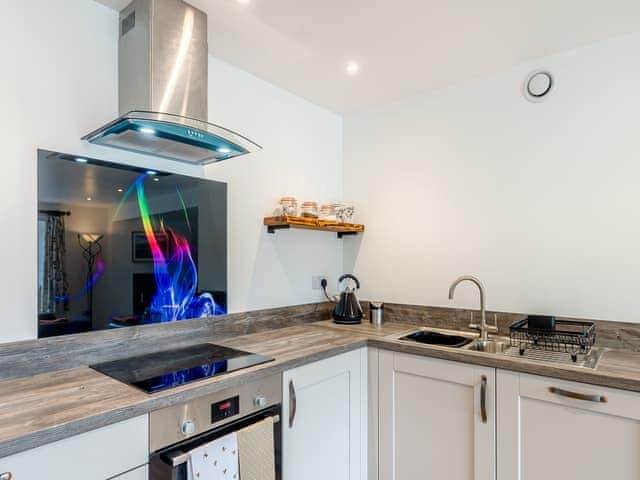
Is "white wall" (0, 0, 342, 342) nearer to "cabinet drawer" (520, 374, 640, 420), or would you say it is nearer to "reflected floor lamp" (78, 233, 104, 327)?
"reflected floor lamp" (78, 233, 104, 327)

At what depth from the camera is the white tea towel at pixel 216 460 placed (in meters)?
1.24

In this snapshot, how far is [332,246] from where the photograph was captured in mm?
2928

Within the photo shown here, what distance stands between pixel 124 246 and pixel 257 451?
1.03 metres

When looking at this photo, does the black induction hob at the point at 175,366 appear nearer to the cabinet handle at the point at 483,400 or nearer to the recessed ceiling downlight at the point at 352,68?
the cabinet handle at the point at 483,400

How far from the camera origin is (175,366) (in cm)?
154

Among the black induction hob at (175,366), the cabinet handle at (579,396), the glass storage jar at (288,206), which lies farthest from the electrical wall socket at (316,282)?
the cabinet handle at (579,396)

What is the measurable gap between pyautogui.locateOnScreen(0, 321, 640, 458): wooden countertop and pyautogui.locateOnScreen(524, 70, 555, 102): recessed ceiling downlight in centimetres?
137

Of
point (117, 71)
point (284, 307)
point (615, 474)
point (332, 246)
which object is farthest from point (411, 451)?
point (117, 71)

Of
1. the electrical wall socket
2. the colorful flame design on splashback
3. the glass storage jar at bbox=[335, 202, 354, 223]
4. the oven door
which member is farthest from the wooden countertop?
the glass storage jar at bbox=[335, 202, 354, 223]

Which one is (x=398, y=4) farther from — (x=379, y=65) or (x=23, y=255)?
(x=23, y=255)

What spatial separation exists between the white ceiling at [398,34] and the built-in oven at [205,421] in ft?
5.27

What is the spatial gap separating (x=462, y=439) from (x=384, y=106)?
2144 millimetres

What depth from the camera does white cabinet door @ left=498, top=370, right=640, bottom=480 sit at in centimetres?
139

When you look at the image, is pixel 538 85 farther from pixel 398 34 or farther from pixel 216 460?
pixel 216 460
